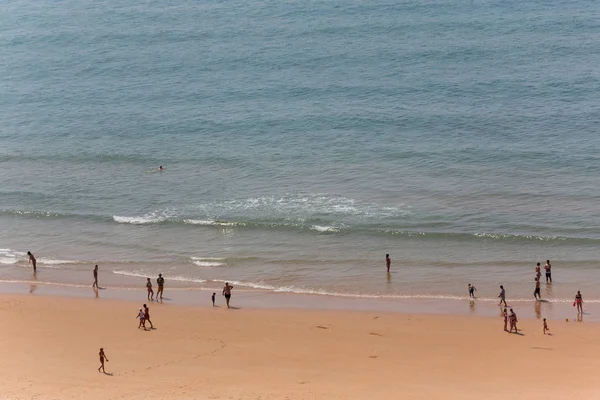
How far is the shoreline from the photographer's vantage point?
31500mm

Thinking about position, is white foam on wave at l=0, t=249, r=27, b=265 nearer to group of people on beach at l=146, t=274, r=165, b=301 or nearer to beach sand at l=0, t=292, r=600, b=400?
beach sand at l=0, t=292, r=600, b=400

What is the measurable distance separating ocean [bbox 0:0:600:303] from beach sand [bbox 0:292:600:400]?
3.63m

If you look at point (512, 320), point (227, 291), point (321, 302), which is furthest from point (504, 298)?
point (227, 291)

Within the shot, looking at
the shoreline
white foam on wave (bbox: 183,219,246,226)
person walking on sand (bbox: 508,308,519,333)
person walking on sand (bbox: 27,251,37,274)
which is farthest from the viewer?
white foam on wave (bbox: 183,219,246,226)

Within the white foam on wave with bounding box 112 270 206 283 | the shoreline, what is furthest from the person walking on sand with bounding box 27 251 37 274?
the white foam on wave with bounding box 112 270 206 283

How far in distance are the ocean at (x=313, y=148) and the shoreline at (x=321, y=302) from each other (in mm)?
668

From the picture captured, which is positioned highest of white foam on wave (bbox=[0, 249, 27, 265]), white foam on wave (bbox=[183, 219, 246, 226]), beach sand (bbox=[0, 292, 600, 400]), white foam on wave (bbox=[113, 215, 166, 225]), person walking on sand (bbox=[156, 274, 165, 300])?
white foam on wave (bbox=[113, 215, 166, 225])

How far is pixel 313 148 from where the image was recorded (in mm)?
51062

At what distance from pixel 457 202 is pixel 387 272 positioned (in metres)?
8.10

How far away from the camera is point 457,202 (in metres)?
42.6

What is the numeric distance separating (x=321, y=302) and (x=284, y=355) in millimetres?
5930

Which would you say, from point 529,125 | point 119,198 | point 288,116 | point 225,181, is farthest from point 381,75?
point 119,198

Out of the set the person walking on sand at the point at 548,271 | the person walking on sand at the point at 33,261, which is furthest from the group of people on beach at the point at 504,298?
the person walking on sand at the point at 33,261

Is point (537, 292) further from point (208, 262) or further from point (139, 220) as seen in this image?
point (139, 220)
